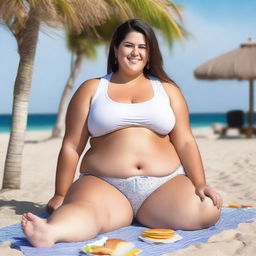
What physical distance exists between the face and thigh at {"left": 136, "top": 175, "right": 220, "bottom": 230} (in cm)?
84

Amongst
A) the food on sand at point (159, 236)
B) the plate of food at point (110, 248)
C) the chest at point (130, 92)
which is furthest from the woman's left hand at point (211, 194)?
the chest at point (130, 92)

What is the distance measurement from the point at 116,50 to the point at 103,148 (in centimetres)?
72

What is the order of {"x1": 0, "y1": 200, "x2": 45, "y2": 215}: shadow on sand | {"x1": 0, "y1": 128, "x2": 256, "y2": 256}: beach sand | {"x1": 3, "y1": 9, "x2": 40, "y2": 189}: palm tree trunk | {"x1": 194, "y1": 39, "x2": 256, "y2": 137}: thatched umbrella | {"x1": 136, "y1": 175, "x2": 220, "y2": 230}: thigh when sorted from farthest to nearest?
1. {"x1": 194, "y1": 39, "x2": 256, "y2": 137}: thatched umbrella
2. {"x1": 3, "y1": 9, "x2": 40, "y2": 189}: palm tree trunk
3. {"x1": 0, "y1": 200, "x2": 45, "y2": 215}: shadow on sand
4. {"x1": 136, "y1": 175, "x2": 220, "y2": 230}: thigh
5. {"x1": 0, "y1": 128, "x2": 256, "y2": 256}: beach sand

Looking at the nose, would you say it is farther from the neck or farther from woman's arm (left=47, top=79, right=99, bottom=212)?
woman's arm (left=47, top=79, right=99, bottom=212)

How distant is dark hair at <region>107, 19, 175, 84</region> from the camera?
3666 mm

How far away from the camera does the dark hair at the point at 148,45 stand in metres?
3.67

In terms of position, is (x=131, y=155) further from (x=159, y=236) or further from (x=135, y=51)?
(x=135, y=51)

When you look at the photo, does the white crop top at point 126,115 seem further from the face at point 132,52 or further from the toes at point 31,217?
the toes at point 31,217

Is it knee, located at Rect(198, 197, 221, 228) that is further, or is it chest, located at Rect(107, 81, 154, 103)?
chest, located at Rect(107, 81, 154, 103)

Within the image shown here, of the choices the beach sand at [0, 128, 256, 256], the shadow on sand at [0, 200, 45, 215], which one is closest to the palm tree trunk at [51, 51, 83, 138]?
the beach sand at [0, 128, 256, 256]

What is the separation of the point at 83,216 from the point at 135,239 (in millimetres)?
407

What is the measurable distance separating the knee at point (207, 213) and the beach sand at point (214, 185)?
12 cm

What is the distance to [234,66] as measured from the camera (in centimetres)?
1362

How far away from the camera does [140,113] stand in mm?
3541
